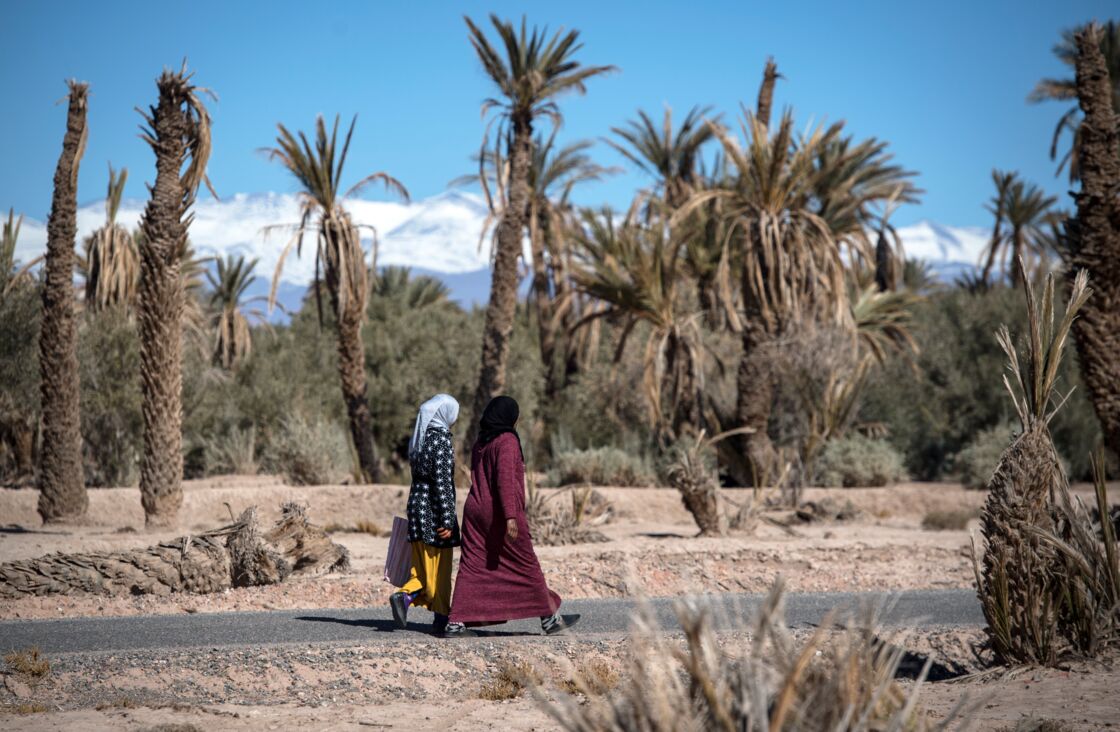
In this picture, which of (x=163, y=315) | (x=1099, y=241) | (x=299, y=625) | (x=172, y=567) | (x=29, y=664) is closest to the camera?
(x=29, y=664)

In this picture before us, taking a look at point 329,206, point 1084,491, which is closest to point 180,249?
point 329,206

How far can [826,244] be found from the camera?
19.7m

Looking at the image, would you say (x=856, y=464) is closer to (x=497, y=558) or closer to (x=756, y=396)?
(x=756, y=396)

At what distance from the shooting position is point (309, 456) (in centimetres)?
2050

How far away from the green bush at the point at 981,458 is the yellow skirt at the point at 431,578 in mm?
14133

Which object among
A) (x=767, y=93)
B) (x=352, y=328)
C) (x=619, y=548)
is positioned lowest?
(x=619, y=548)

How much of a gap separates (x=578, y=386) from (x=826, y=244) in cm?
806

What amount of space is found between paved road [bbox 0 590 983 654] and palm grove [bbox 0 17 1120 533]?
4378 mm

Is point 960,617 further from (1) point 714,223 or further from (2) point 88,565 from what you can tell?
(1) point 714,223

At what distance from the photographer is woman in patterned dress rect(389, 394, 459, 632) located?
26.0ft

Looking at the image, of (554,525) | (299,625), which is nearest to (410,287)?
(554,525)

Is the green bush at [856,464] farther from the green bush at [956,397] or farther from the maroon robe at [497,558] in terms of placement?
the maroon robe at [497,558]

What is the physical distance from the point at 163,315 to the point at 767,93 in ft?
41.2

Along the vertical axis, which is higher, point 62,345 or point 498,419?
point 62,345
